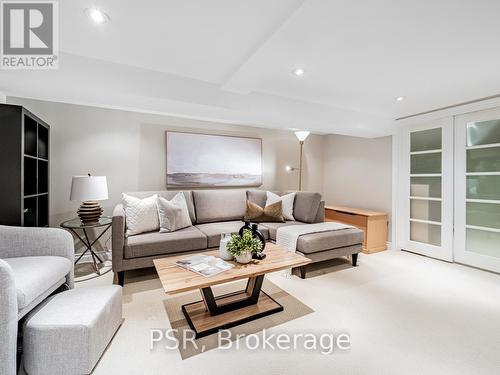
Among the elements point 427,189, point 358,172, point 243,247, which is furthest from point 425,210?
point 243,247

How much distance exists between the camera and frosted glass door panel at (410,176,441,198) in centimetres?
347

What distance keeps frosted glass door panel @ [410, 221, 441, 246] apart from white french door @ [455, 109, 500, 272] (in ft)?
0.80

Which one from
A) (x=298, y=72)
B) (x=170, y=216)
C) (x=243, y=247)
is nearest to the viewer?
(x=243, y=247)

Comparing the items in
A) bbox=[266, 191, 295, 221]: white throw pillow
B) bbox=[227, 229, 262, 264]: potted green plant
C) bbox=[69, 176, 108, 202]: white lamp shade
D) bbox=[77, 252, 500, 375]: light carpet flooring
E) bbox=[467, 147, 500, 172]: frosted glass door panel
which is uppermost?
bbox=[467, 147, 500, 172]: frosted glass door panel

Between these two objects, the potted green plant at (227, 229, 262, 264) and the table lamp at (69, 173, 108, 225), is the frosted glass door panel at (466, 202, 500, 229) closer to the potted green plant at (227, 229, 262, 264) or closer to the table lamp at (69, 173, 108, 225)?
the potted green plant at (227, 229, 262, 264)

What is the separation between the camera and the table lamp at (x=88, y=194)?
8.79 feet

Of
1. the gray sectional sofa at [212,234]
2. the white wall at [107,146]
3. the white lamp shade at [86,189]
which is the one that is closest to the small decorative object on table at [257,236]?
the gray sectional sofa at [212,234]

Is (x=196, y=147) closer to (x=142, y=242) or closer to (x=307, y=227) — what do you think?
(x=142, y=242)

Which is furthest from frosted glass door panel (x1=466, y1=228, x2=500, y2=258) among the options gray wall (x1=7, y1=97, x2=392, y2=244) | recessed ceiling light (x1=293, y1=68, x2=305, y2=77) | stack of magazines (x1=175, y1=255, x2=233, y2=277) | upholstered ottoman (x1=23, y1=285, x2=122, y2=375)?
upholstered ottoman (x1=23, y1=285, x2=122, y2=375)

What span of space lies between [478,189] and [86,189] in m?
4.85

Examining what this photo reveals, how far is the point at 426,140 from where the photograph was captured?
3582 mm

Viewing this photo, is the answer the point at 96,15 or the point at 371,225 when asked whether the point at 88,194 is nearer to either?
the point at 96,15

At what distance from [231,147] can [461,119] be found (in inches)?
129

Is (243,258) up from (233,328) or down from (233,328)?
up
